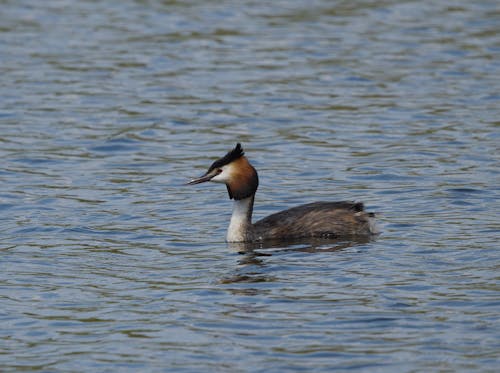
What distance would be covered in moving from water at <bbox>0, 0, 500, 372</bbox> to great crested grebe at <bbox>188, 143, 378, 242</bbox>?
232 millimetres

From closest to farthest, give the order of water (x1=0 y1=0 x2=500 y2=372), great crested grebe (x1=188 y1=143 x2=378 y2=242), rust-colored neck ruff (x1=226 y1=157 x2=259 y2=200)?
water (x1=0 y1=0 x2=500 y2=372)
great crested grebe (x1=188 y1=143 x2=378 y2=242)
rust-colored neck ruff (x1=226 y1=157 x2=259 y2=200)

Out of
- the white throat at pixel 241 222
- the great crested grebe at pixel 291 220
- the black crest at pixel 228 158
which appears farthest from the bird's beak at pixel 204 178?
the white throat at pixel 241 222

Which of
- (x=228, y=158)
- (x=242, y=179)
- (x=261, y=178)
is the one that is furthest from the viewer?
(x=261, y=178)

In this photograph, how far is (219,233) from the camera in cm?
1327

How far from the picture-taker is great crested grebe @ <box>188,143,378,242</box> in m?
12.8

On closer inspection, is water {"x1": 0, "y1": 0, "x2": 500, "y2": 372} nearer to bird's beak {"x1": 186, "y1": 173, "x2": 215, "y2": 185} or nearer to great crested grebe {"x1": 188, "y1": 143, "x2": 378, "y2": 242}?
great crested grebe {"x1": 188, "y1": 143, "x2": 378, "y2": 242}

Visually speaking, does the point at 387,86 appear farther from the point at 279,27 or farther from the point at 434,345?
the point at 434,345

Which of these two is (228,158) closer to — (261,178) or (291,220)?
(291,220)

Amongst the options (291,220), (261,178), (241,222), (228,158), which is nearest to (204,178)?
(228,158)

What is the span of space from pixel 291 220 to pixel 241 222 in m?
0.51

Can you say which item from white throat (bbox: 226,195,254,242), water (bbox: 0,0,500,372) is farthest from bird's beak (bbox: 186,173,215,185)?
water (bbox: 0,0,500,372)

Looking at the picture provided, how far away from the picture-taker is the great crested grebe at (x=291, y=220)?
12.8 metres

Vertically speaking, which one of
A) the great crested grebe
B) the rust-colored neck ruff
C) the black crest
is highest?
the black crest

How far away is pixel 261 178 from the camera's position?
1573 centimetres
